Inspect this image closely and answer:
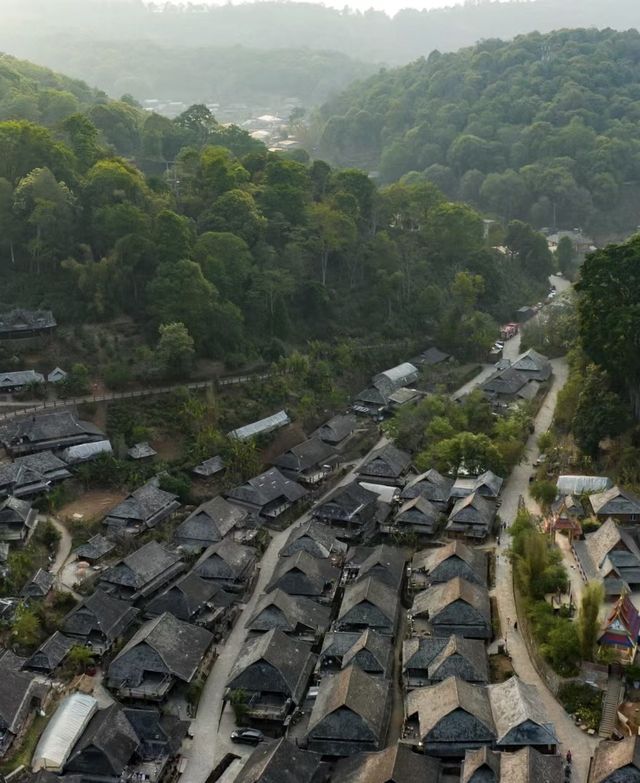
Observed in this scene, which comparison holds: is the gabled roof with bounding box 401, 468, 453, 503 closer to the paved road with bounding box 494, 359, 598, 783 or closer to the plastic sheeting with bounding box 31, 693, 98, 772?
the paved road with bounding box 494, 359, 598, 783

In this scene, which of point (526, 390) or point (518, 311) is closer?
point (526, 390)

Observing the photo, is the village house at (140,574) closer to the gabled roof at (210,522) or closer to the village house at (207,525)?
the village house at (207,525)

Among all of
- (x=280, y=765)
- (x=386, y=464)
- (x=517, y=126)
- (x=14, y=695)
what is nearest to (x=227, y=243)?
(x=386, y=464)

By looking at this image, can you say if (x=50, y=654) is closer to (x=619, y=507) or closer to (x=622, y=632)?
(x=622, y=632)

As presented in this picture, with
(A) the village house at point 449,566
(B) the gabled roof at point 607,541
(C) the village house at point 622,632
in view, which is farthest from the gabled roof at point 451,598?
(B) the gabled roof at point 607,541

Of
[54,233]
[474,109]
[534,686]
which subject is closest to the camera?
[534,686]

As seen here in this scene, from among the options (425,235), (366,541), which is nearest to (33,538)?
(366,541)

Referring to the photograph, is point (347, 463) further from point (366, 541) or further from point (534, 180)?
point (534, 180)
